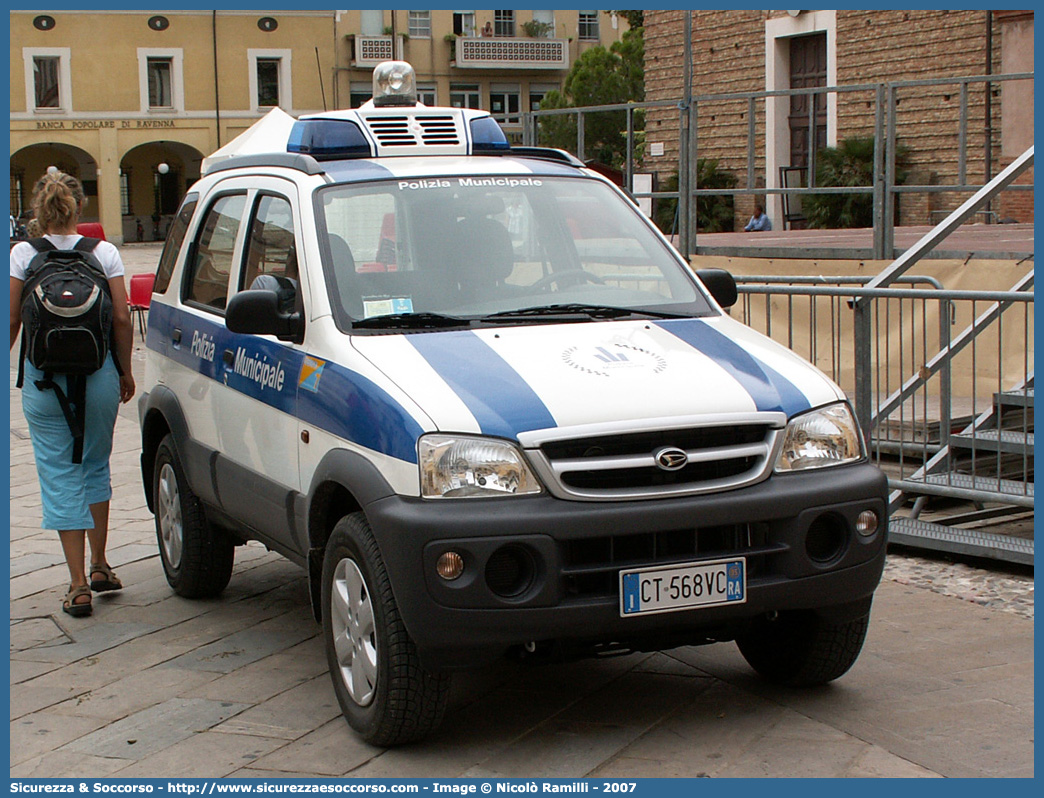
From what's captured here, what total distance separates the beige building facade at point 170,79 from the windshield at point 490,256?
48643 mm

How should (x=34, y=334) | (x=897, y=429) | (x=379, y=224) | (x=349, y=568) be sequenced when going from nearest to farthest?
(x=349, y=568)
(x=379, y=224)
(x=34, y=334)
(x=897, y=429)

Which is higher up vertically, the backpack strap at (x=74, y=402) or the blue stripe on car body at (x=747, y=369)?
the blue stripe on car body at (x=747, y=369)

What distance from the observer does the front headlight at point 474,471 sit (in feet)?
13.2

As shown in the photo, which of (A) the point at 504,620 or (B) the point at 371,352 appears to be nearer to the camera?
(A) the point at 504,620

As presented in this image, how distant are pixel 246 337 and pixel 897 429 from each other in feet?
13.2

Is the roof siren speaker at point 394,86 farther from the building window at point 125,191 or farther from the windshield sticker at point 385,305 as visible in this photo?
the building window at point 125,191

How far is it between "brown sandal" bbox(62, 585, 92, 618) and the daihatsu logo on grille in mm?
3170

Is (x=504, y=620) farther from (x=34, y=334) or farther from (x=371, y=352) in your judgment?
(x=34, y=334)

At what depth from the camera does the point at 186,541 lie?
6195 millimetres

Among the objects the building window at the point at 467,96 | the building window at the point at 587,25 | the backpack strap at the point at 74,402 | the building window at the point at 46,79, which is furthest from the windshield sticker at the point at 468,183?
the building window at the point at 587,25

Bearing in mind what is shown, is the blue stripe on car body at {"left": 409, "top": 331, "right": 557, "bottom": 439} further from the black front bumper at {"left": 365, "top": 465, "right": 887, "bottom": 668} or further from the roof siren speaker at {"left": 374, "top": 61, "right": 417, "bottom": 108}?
the roof siren speaker at {"left": 374, "top": 61, "right": 417, "bottom": 108}

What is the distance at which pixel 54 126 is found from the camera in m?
54.4

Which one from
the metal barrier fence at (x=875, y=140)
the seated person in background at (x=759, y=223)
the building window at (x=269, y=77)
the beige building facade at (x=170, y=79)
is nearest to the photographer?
the metal barrier fence at (x=875, y=140)
